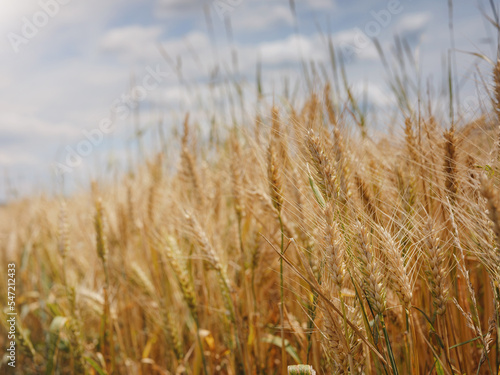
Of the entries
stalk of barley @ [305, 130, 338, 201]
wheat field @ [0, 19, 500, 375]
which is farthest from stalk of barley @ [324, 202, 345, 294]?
stalk of barley @ [305, 130, 338, 201]

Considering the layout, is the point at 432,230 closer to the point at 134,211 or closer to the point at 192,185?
the point at 192,185

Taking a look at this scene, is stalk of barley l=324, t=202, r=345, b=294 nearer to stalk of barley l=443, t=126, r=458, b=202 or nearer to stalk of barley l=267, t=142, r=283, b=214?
stalk of barley l=267, t=142, r=283, b=214

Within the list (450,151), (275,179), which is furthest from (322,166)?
(450,151)

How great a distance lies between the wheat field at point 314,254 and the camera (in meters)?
0.92

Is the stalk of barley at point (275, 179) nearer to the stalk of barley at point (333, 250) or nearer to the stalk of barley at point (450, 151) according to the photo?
the stalk of barley at point (333, 250)

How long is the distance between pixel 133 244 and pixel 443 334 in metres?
2.25

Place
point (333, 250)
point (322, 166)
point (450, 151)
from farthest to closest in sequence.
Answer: point (450, 151), point (322, 166), point (333, 250)

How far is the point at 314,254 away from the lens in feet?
3.49

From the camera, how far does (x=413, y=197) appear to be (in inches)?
50.8

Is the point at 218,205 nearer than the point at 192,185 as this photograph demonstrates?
No

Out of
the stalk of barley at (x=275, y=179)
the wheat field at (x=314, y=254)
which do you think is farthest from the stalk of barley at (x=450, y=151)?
the stalk of barley at (x=275, y=179)

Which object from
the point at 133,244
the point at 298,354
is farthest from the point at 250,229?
Result: the point at 133,244

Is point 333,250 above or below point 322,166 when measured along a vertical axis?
below

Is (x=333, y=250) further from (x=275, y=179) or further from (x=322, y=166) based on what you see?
(x=275, y=179)
